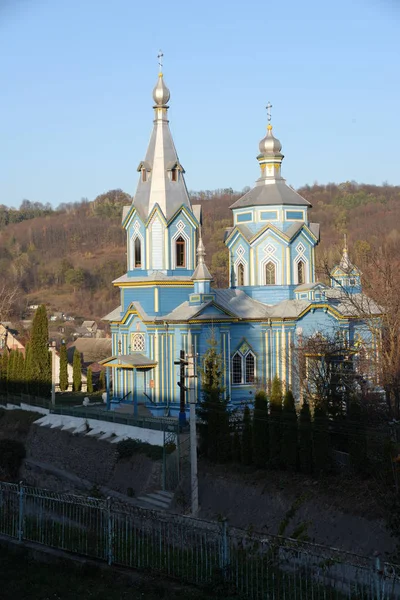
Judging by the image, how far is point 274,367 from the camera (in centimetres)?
2827

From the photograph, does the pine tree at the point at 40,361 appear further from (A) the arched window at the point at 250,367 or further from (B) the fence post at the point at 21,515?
(B) the fence post at the point at 21,515

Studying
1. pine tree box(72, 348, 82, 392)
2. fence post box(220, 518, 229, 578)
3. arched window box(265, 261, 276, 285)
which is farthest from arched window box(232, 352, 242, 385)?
fence post box(220, 518, 229, 578)

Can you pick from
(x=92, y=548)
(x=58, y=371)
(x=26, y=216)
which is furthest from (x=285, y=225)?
(x=26, y=216)

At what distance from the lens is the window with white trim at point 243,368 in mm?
27953

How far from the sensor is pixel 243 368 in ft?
92.1

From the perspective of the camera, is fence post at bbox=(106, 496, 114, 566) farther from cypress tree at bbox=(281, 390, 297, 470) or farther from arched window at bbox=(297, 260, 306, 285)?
arched window at bbox=(297, 260, 306, 285)

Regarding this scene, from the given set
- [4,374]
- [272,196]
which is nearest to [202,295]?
[272,196]

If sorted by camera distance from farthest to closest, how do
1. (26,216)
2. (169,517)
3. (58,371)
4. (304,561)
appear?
1. (26,216)
2. (58,371)
3. (169,517)
4. (304,561)

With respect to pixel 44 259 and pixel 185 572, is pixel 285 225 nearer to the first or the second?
pixel 185 572

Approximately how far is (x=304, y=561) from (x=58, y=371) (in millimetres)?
30799

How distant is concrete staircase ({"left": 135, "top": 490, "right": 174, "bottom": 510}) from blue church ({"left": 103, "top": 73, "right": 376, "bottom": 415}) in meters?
5.54

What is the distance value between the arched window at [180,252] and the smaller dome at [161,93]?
4.56 m

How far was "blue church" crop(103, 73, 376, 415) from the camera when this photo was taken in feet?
89.7

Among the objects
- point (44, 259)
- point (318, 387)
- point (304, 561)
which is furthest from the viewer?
point (44, 259)
